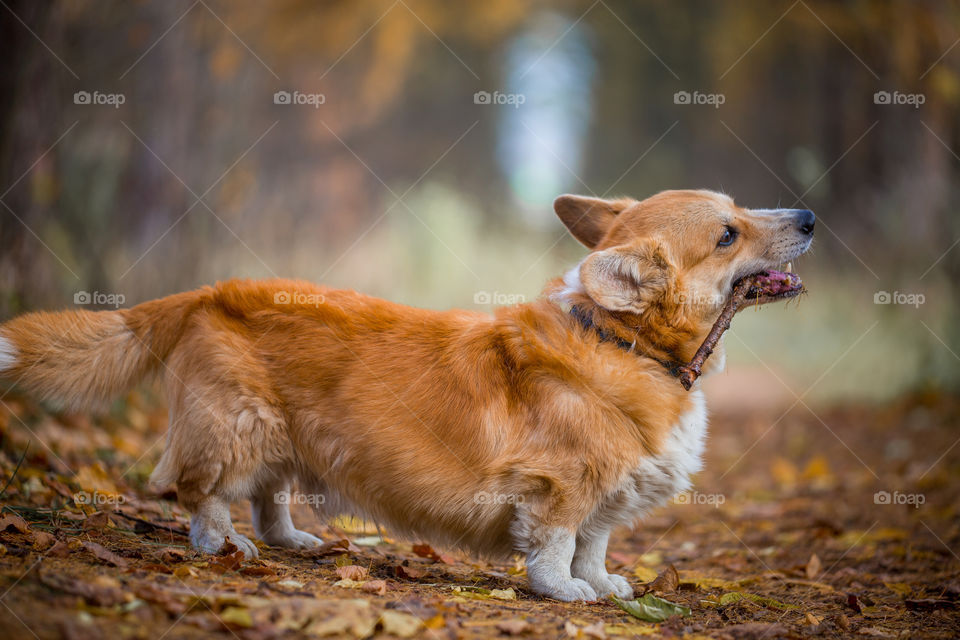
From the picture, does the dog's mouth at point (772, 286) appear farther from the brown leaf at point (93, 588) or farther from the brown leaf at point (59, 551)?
the brown leaf at point (59, 551)

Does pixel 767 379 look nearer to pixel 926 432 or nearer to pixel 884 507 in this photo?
pixel 926 432

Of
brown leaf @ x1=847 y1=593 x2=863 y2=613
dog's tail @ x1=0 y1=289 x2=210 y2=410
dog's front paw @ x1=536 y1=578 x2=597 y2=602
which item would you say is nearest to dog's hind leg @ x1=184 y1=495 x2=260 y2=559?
dog's tail @ x1=0 y1=289 x2=210 y2=410

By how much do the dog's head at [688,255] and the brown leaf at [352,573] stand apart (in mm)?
1502

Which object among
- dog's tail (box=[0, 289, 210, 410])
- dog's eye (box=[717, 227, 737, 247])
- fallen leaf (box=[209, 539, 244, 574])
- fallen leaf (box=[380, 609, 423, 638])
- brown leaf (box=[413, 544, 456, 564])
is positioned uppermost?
dog's eye (box=[717, 227, 737, 247])

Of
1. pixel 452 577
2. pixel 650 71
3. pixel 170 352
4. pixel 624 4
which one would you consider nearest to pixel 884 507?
pixel 452 577

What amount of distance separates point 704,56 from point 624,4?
2152 millimetres

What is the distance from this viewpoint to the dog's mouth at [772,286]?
11.3 feet

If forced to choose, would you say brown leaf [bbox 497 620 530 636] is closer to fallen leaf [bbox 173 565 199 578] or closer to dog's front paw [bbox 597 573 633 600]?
dog's front paw [bbox 597 573 633 600]

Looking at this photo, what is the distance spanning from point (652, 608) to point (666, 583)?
1.69ft

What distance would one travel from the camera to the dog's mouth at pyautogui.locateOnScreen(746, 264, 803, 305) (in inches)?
135

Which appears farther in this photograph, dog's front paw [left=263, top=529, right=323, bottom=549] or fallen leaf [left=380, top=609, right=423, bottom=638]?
dog's front paw [left=263, top=529, right=323, bottom=549]

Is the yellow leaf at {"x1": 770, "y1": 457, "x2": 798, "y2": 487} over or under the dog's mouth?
under

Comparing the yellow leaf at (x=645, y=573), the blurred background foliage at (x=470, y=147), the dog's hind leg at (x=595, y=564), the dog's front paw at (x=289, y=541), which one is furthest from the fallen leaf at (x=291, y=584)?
the blurred background foliage at (x=470, y=147)

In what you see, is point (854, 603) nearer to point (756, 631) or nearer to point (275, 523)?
point (756, 631)
